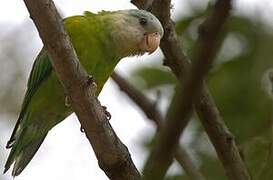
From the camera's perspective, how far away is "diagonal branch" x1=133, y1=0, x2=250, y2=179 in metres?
2.24

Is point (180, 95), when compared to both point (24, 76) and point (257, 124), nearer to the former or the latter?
point (257, 124)

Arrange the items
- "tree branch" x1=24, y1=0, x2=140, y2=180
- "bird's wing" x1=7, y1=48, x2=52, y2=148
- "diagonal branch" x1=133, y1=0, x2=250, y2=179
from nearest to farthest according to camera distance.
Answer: "tree branch" x1=24, y1=0, x2=140, y2=180 < "diagonal branch" x1=133, y1=0, x2=250, y2=179 < "bird's wing" x1=7, y1=48, x2=52, y2=148

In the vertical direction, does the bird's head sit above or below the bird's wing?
above

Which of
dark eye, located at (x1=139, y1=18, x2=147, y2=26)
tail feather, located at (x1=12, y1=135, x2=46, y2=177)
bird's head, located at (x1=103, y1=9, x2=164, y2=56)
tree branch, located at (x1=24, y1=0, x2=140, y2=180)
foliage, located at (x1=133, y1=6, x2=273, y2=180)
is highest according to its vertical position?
tree branch, located at (x1=24, y1=0, x2=140, y2=180)

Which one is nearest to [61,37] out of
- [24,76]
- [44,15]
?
[44,15]

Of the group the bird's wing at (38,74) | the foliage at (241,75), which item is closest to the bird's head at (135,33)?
the foliage at (241,75)

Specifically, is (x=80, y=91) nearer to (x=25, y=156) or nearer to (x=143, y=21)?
(x=143, y=21)

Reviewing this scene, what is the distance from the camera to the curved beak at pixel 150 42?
2.84 meters

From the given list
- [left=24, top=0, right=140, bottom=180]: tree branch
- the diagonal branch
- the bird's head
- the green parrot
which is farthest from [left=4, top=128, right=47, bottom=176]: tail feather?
[left=24, top=0, right=140, bottom=180]: tree branch

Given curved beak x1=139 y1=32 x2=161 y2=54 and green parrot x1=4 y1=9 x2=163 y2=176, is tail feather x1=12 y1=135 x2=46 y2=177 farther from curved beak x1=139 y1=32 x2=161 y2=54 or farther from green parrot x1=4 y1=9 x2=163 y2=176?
curved beak x1=139 y1=32 x2=161 y2=54

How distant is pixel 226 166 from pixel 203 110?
0.83 ft

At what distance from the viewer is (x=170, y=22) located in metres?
2.50

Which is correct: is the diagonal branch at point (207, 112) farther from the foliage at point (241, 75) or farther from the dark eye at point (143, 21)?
the foliage at point (241, 75)

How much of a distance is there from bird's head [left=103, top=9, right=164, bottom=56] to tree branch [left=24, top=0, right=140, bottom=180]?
1067mm
